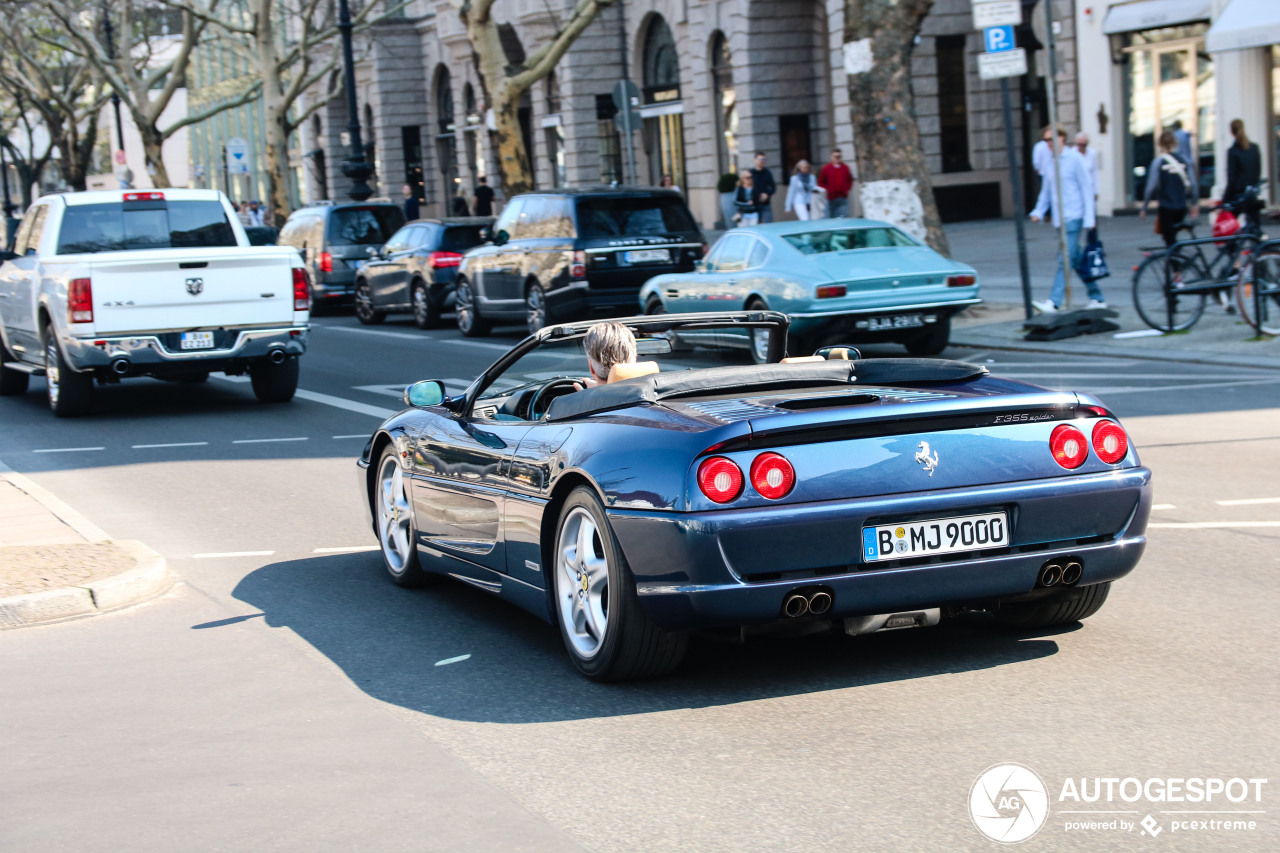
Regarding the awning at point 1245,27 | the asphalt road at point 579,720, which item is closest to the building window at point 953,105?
the awning at point 1245,27

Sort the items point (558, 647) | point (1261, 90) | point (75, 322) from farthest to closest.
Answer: point (1261, 90), point (75, 322), point (558, 647)

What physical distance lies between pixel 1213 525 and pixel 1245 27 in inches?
861

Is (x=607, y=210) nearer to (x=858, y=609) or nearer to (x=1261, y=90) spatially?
(x=1261, y=90)

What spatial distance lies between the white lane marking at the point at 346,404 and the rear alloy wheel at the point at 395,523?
606 cm

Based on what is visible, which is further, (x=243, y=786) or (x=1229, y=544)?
(x=1229, y=544)

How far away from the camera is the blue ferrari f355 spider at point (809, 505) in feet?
16.5

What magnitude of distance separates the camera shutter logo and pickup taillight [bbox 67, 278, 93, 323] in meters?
11.1

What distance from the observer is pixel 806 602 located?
5.05 m

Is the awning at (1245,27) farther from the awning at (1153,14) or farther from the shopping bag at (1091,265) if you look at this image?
the shopping bag at (1091,265)

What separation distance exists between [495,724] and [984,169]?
3426cm

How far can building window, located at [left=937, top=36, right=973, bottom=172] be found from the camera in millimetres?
38094

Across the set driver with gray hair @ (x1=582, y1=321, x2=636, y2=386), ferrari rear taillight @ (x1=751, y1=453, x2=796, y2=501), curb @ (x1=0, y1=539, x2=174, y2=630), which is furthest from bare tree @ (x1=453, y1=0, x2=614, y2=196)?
ferrari rear taillight @ (x1=751, y1=453, x2=796, y2=501)

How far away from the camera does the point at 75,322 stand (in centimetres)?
1395

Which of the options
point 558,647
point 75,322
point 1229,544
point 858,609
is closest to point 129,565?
point 558,647
